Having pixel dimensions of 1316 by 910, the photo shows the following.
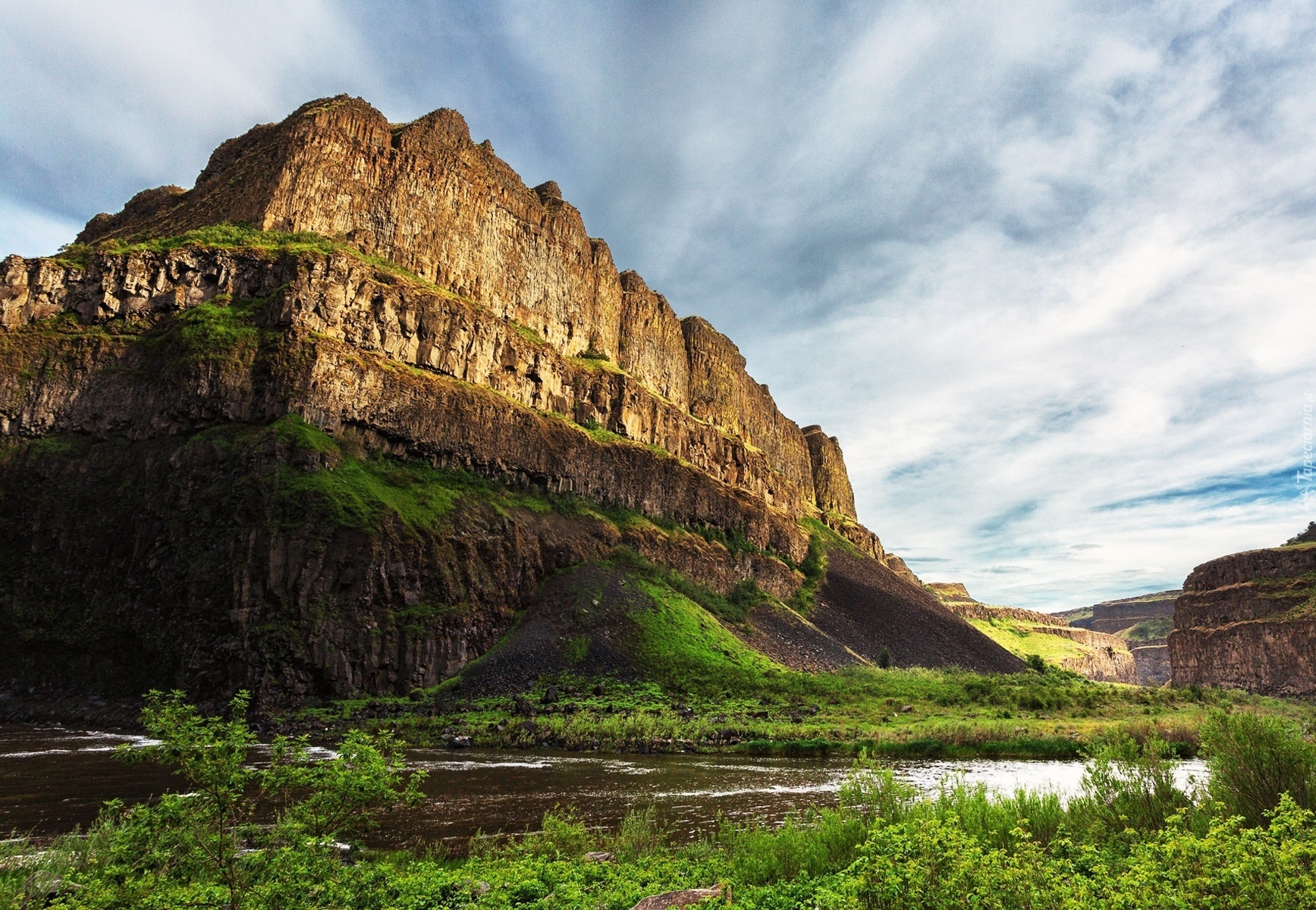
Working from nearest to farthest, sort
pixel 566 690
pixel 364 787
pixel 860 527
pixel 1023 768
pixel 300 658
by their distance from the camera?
pixel 364 787 < pixel 1023 768 < pixel 300 658 < pixel 566 690 < pixel 860 527

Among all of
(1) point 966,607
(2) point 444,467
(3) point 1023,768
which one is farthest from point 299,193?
(1) point 966,607

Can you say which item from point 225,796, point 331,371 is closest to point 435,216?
point 331,371

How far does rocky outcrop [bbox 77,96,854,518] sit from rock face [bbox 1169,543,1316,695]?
97.9m

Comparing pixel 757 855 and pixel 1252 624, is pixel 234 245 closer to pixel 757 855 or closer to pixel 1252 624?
pixel 757 855

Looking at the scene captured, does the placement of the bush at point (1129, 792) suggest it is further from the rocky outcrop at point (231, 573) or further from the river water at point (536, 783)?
the rocky outcrop at point (231, 573)

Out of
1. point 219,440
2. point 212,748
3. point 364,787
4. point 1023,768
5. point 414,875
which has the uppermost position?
point 219,440

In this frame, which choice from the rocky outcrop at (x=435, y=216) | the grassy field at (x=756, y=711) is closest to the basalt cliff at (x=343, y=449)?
the rocky outcrop at (x=435, y=216)

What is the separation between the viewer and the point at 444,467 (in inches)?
2611

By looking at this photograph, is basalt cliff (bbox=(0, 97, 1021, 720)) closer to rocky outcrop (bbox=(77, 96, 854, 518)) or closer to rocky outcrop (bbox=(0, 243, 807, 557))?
rocky outcrop (bbox=(0, 243, 807, 557))

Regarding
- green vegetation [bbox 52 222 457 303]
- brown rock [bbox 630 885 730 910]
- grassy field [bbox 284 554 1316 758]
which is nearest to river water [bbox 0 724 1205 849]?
grassy field [bbox 284 554 1316 758]

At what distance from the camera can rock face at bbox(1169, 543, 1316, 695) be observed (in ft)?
305

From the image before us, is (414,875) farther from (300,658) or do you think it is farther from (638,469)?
(638,469)

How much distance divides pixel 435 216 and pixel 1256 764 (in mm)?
93791

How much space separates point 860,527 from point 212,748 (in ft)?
527
